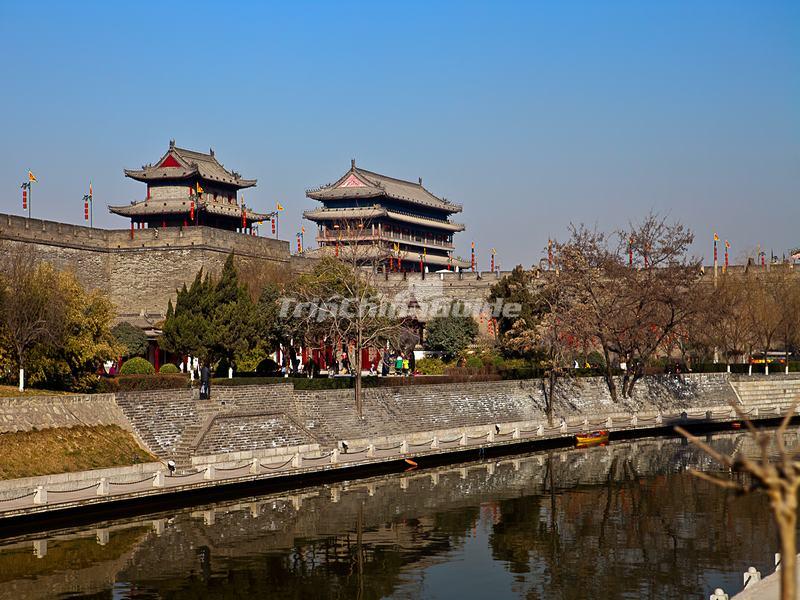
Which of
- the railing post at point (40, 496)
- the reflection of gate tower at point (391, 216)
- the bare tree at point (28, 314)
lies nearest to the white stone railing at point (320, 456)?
the railing post at point (40, 496)

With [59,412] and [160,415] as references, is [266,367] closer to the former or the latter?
[160,415]

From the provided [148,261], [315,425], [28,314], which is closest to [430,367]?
[148,261]

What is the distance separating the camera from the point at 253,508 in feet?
85.9

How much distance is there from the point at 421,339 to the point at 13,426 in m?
40.6

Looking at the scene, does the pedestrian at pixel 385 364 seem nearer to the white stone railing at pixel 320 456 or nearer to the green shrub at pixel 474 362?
the green shrub at pixel 474 362

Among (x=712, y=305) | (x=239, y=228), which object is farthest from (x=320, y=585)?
(x=239, y=228)

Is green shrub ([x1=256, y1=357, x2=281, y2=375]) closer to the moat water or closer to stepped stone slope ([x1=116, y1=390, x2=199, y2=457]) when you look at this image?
stepped stone slope ([x1=116, y1=390, x2=199, y2=457])

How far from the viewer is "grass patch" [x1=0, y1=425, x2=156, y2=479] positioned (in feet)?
81.6

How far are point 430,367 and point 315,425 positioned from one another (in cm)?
1746

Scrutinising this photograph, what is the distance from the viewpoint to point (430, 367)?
50969 millimetres

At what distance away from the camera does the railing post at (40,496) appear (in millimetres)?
22825

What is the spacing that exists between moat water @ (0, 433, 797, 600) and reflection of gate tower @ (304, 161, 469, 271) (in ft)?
156

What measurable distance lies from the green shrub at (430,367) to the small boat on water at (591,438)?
35.9ft

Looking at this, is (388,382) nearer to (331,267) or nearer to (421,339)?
(331,267)
